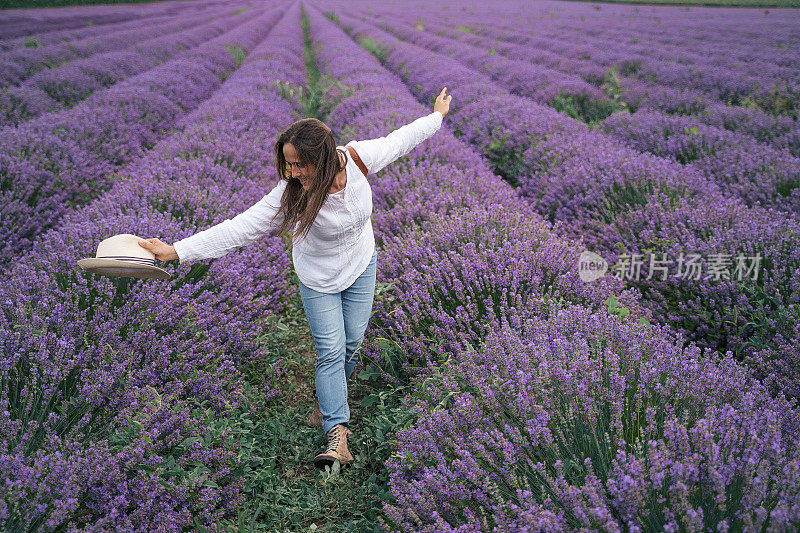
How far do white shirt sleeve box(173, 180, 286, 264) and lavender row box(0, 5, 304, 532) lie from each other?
1.81 ft

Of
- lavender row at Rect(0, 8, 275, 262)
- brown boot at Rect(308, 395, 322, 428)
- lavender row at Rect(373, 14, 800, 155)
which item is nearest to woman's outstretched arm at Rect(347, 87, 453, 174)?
brown boot at Rect(308, 395, 322, 428)

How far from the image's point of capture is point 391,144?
Result: 2.40m

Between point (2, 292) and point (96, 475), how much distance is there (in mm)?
1348

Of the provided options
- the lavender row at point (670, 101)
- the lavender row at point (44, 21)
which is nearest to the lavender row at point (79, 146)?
the lavender row at point (670, 101)

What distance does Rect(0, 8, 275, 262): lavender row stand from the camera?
163 inches

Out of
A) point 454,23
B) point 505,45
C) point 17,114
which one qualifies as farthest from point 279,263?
point 454,23

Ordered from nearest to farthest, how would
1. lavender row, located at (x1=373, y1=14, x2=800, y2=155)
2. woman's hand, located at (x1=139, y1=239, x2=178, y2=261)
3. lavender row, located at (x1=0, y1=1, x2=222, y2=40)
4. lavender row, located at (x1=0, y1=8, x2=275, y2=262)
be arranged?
woman's hand, located at (x1=139, y1=239, x2=178, y2=261)
lavender row, located at (x1=0, y1=8, x2=275, y2=262)
lavender row, located at (x1=373, y1=14, x2=800, y2=155)
lavender row, located at (x1=0, y1=1, x2=222, y2=40)

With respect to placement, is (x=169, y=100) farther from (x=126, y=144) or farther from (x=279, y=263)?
(x=279, y=263)

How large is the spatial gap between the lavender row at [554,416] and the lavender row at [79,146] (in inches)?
133

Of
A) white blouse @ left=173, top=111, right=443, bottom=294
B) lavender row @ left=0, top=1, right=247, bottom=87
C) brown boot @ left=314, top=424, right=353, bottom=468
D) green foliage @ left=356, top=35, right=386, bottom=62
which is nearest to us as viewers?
white blouse @ left=173, top=111, right=443, bottom=294

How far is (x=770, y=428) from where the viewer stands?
1361 mm

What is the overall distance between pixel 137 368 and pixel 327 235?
103cm

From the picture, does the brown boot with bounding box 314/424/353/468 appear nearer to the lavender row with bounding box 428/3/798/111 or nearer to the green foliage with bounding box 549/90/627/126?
the green foliage with bounding box 549/90/627/126

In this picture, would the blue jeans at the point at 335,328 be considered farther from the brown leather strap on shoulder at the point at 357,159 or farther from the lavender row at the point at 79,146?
the lavender row at the point at 79,146
